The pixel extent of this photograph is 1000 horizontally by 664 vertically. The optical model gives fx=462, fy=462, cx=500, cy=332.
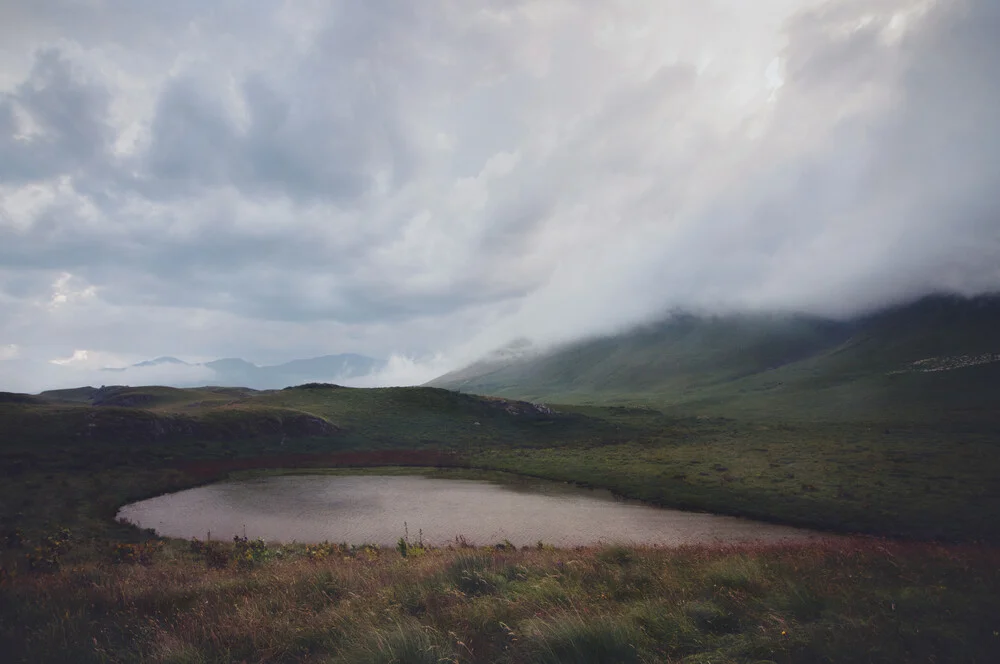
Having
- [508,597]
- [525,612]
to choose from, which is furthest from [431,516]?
[525,612]

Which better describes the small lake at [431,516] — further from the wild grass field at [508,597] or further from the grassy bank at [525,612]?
the grassy bank at [525,612]

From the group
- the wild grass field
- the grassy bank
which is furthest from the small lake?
the grassy bank

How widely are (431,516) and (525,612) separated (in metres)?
27.3

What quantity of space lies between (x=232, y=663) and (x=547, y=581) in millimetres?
6400

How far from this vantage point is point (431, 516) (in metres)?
34.2

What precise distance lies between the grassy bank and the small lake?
15.2 meters

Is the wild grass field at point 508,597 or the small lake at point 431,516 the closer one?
the wild grass field at point 508,597

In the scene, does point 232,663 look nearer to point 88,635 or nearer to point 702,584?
point 88,635

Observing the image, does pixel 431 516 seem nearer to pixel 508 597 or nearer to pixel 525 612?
pixel 508 597

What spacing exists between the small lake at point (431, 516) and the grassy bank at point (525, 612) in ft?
49.9

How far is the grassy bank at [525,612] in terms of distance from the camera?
7.27 metres

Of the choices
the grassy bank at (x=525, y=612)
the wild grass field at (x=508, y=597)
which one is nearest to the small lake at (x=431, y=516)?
the wild grass field at (x=508, y=597)

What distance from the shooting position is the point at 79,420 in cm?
5978

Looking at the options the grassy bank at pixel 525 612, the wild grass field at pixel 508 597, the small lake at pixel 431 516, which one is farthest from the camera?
the small lake at pixel 431 516
